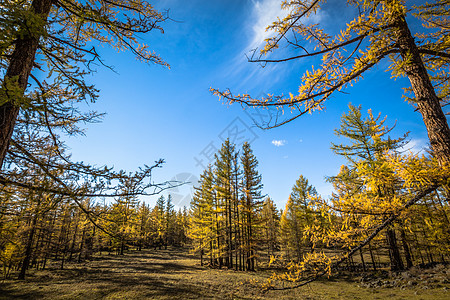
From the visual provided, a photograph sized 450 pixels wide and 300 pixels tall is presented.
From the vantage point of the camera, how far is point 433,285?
38.2ft

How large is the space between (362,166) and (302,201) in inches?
983

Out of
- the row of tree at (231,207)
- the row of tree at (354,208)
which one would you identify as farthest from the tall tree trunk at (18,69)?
the row of tree at (231,207)

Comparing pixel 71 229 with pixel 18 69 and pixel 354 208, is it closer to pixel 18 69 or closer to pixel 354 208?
pixel 18 69

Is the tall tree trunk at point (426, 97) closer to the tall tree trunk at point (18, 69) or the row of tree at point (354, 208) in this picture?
the row of tree at point (354, 208)

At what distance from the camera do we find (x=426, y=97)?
3143mm

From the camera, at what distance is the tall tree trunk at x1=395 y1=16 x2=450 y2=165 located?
293cm

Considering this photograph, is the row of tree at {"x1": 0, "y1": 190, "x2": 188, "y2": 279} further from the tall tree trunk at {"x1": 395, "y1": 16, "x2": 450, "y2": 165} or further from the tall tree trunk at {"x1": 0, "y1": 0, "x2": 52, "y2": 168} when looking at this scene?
the tall tree trunk at {"x1": 395, "y1": 16, "x2": 450, "y2": 165}

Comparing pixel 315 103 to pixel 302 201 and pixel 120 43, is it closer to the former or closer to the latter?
pixel 120 43

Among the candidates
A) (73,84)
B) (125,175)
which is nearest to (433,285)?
(125,175)

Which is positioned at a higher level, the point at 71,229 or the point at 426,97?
the point at 426,97

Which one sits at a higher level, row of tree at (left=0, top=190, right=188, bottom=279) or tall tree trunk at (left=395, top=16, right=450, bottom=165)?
tall tree trunk at (left=395, top=16, right=450, bottom=165)

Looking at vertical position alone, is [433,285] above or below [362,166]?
below

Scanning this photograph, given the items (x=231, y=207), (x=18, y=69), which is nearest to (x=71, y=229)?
(x=231, y=207)

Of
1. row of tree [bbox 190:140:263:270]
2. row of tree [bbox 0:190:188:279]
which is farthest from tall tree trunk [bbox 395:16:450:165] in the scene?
row of tree [bbox 190:140:263:270]
